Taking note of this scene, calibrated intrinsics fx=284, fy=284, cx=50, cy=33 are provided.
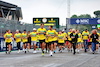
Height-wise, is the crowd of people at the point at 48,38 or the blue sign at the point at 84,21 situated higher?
the blue sign at the point at 84,21

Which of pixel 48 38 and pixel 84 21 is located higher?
pixel 84 21

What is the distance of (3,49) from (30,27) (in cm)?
647

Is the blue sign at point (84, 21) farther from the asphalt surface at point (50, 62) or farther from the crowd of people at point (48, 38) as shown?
the asphalt surface at point (50, 62)

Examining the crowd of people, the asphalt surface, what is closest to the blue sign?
the crowd of people

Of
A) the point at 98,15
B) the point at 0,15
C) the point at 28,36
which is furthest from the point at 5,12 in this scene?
the point at 98,15

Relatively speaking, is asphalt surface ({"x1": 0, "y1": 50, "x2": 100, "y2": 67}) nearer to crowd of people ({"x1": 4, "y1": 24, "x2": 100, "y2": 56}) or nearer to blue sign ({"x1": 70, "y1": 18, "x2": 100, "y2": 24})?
crowd of people ({"x1": 4, "y1": 24, "x2": 100, "y2": 56})

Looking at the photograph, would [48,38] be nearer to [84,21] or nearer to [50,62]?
[50,62]

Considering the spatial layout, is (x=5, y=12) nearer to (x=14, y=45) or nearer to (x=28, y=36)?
(x=14, y=45)

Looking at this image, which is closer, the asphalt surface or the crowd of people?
the asphalt surface

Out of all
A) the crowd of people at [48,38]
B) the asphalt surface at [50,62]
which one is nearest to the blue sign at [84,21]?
the crowd of people at [48,38]

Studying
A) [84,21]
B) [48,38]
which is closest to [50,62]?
[48,38]

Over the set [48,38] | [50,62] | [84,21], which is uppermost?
[84,21]

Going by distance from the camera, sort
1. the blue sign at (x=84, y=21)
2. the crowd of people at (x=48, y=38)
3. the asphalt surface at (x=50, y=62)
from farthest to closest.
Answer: the blue sign at (x=84, y=21), the crowd of people at (x=48, y=38), the asphalt surface at (x=50, y=62)

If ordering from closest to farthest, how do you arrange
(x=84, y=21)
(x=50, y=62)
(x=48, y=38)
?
(x=50, y=62) < (x=48, y=38) < (x=84, y=21)
